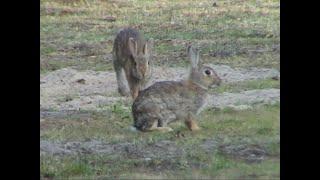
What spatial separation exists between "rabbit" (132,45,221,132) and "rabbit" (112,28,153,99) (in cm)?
12

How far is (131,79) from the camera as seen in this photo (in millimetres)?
5977

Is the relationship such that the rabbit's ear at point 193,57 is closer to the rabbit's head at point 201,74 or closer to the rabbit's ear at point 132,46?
the rabbit's head at point 201,74

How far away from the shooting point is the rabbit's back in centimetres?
582

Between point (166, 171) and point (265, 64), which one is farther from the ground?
point (265, 64)

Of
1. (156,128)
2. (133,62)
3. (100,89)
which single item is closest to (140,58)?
(133,62)

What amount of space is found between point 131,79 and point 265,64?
3.36ft

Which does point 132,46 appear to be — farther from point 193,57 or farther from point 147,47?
point 193,57

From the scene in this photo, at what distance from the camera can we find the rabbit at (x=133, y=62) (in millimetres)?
5980

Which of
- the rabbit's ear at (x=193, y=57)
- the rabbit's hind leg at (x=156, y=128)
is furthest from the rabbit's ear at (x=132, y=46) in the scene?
the rabbit's hind leg at (x=156, y=128)

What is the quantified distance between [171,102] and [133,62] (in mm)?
460

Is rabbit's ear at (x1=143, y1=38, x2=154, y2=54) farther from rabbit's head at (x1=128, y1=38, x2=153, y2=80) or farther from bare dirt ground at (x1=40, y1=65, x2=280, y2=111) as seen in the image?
bare dirt ground at (x1=40, y1=65, x2=280, y2=111)

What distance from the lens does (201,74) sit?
5906 mm
